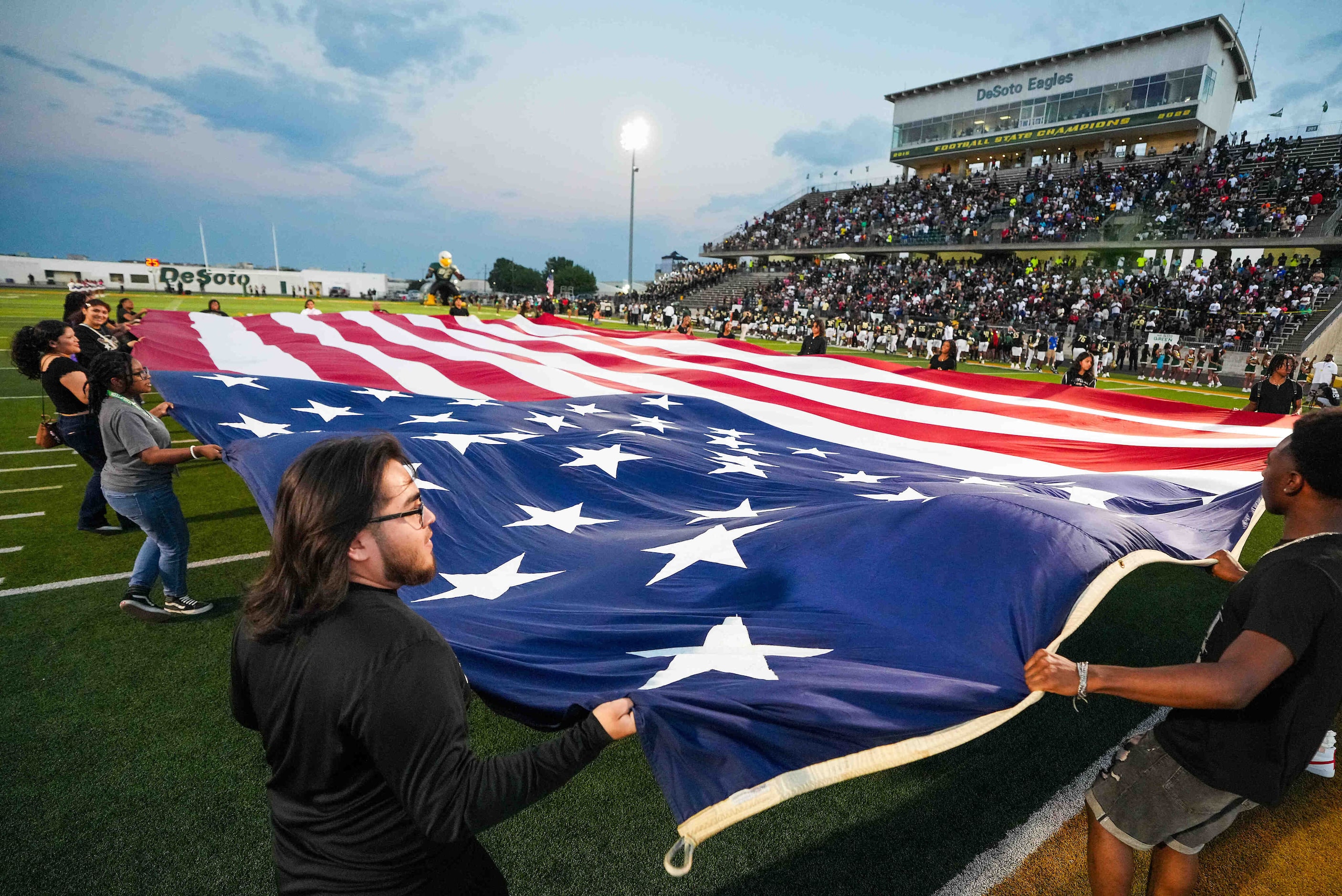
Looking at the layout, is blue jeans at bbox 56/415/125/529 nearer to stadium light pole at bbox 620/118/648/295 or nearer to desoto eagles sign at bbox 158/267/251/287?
stadium light pole at bbox 620/118/648/295

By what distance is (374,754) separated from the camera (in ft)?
3.65

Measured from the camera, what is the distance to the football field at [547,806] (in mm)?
2441

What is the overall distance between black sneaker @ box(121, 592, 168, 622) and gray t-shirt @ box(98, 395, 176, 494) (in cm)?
74

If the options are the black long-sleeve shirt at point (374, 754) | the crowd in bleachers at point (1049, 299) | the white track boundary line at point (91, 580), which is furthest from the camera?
the crowd in bleachers at point (1049, 299)

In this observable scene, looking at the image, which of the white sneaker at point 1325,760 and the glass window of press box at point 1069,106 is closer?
the white sneaker at point 1325,760

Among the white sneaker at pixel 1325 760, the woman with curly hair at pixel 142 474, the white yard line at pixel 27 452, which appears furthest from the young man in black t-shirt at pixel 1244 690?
the white yard line at pixel 27 452

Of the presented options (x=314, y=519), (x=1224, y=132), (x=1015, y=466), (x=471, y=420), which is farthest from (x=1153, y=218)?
(x=314, y=519)

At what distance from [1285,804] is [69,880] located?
198 inches

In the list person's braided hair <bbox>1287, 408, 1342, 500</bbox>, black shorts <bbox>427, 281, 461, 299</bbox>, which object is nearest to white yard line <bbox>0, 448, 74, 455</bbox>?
person's braided hair <bbox>1287, 408, 1342, 500</bbox>

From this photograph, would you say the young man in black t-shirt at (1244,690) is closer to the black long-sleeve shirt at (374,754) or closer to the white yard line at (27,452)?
the black long-sleeve shirt at (374,754)

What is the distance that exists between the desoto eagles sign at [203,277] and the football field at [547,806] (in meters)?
60.7

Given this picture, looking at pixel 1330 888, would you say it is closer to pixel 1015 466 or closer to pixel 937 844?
pixel 937 844

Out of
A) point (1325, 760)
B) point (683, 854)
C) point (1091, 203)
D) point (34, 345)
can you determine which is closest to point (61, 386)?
point (34, 345)

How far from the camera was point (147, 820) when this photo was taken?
2.62m
